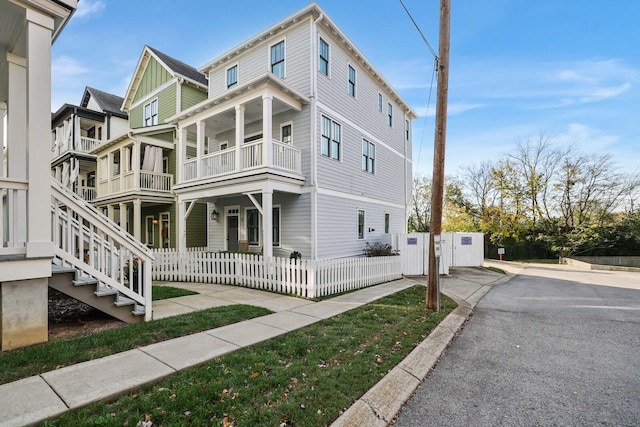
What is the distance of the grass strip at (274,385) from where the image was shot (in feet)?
8.91

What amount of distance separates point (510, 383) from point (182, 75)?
19.2 m

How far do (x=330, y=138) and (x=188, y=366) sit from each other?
10.4 meters

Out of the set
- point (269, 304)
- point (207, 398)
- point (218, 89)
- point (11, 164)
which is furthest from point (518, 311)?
point (218, 89)

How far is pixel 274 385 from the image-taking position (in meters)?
3.34

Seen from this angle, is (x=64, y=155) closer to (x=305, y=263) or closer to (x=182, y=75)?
(x=182, y=75)

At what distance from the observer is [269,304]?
7324mm

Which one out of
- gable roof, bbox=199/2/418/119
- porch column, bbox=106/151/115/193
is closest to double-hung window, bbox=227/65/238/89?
gable roof, bbox=199/2/418/119

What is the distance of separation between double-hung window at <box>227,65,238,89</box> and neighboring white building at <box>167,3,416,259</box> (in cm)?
5

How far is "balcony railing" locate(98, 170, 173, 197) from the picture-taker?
15.0m

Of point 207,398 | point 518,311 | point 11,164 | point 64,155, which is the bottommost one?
point 518,311

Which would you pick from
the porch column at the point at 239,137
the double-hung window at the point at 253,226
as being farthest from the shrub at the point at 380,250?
the porch column at the point at 239,137

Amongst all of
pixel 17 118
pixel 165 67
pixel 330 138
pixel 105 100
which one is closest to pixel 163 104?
pixel 165 67

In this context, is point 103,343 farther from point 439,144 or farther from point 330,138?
point 330,138

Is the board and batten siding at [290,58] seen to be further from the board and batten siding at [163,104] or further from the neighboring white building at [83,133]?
the neighboring white building at [83,133]
